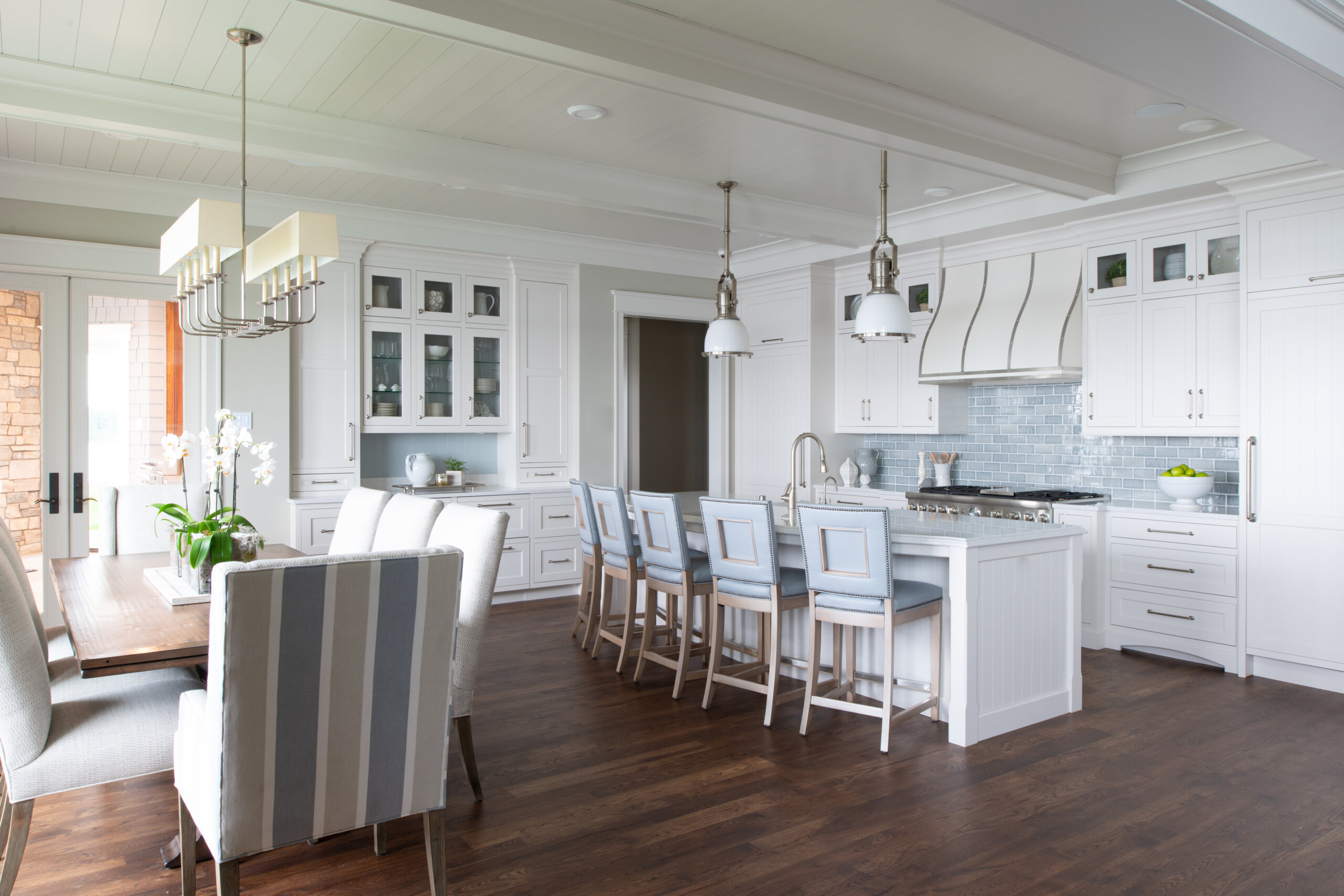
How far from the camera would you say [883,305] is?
150 inches

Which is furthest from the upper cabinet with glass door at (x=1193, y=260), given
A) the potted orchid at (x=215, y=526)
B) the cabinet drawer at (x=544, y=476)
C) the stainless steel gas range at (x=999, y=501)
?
the potted orchid at (x=215, y=526)

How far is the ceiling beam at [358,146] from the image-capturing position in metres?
3.35

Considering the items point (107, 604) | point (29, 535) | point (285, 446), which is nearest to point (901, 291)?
point (285, 446)

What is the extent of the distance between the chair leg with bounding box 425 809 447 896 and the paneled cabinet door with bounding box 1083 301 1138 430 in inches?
172

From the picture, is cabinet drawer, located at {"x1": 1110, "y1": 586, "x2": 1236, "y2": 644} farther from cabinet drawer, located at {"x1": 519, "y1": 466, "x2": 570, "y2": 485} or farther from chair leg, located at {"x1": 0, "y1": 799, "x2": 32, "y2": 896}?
chair leg, located at {"x1": 0, "y1": 799, "x2": 32, "y2": 896}

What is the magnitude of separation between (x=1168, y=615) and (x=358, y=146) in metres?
4.76

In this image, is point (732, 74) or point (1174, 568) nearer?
point (732, 74)

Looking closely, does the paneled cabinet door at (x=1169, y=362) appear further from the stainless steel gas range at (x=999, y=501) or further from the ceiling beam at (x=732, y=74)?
the ceiling beam at (x=732, y=74)

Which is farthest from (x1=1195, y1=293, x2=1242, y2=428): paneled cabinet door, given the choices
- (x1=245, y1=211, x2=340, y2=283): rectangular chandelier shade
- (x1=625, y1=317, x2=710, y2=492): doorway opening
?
(x1=245, y1=211, x2=340, y2=283): rectangular chandelier shade

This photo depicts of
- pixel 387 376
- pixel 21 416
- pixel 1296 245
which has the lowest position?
pixel 21 416

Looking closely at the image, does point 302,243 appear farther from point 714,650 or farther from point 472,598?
point 714,650

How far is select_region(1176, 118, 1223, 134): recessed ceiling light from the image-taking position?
381 centimetres

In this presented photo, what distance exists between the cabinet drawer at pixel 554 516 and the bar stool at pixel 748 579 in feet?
8.18

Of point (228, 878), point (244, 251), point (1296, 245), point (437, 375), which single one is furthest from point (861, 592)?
point (437, 375)
